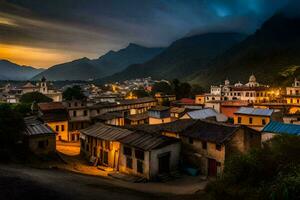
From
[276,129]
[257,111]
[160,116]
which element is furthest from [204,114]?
[276,129]

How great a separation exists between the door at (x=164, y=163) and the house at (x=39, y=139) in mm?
14156

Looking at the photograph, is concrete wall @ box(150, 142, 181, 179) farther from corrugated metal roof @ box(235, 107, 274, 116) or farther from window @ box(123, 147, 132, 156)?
corrugated metal roof @ box(235, 107, 274, 116)

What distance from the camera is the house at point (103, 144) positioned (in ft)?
109

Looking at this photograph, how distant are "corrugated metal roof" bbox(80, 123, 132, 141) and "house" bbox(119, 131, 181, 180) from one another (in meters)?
1.55

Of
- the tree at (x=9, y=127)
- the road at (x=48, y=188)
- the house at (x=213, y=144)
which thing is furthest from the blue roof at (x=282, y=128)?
the tree at (x=9, y=127)

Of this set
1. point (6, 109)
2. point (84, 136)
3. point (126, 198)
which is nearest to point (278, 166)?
point (126, 198)

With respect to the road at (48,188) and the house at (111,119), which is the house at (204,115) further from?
the road at (48,188)

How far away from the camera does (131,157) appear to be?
1223 inches

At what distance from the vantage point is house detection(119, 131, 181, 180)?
95.2 ft

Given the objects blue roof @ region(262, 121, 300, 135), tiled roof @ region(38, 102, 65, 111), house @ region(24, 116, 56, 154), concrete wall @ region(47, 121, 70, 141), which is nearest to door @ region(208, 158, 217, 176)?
blue roof @ region(262, 121, 300, 135)

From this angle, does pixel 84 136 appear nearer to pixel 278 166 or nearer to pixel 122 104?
pixel 278 166

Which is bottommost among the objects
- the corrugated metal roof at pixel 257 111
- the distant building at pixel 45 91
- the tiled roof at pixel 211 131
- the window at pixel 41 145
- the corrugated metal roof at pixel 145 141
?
the window at pixel 41 145

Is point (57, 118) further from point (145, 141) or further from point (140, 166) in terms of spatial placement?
point (140, 166)

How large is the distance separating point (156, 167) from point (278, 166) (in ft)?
56.5
